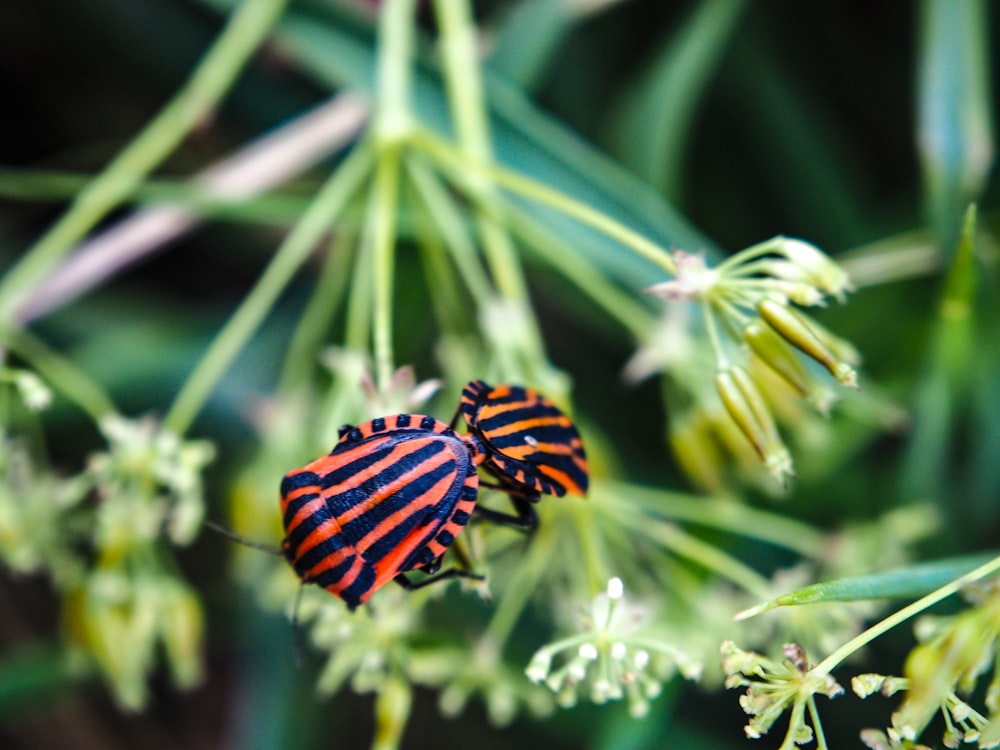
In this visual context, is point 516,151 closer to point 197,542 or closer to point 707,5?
point 707,5

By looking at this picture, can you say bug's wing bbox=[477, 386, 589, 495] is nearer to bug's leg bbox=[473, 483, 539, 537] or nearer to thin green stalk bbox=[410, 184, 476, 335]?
bug's leg bbox=[473, 483, 539, 537]

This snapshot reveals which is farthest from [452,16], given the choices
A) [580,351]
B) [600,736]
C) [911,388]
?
[600,736]

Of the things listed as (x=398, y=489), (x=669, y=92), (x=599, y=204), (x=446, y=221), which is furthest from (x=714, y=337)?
(x=669, y=92)

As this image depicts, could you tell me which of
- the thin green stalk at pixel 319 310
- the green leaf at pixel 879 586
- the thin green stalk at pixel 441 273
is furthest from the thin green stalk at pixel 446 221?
the green leaf at pixel 879 586

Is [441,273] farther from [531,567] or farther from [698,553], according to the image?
[698,553]

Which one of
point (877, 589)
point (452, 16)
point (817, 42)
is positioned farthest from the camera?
point (817, 42)

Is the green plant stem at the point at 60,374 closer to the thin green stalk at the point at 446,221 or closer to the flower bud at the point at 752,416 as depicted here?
the thin green stalk at the point at 446,221
